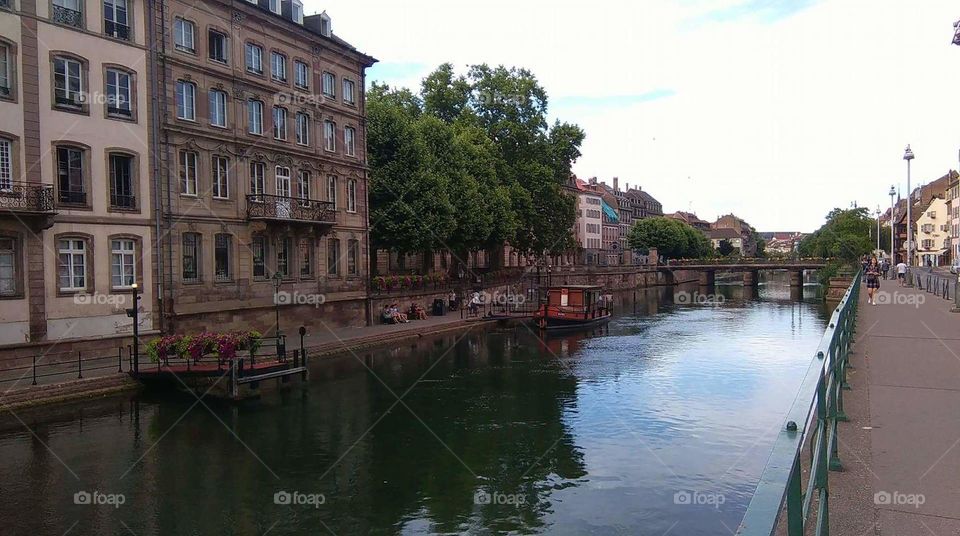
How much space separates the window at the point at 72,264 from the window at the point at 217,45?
9.77 metres

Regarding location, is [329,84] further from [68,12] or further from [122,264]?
[122,264]

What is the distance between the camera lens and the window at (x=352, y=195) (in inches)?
1556

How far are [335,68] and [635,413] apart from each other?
24.7m

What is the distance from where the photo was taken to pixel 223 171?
31.5 m

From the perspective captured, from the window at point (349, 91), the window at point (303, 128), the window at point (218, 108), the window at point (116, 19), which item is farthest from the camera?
the window at point (349, 91)

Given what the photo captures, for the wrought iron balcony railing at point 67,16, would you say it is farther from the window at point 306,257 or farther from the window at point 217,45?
the window at point 306,257

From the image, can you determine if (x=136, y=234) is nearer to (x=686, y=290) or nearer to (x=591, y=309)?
(x=591, y=309)

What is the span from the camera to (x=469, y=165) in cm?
5044

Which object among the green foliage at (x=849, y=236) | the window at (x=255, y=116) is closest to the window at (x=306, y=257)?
the window at (x=255, y=116)

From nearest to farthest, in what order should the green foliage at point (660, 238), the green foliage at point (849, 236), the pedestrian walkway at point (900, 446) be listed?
the pedestrian walkway at point (900, 446) < the green foliage at point (849, 236) < the green foliage at point (660, 238)

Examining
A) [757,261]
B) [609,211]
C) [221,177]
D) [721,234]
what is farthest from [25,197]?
[721,234]

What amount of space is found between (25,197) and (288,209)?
467 inches

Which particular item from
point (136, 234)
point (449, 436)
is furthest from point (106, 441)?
point (136, 234)

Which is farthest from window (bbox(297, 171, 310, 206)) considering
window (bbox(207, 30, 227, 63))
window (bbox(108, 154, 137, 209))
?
window (bbox(108, 154, 137, 209))
